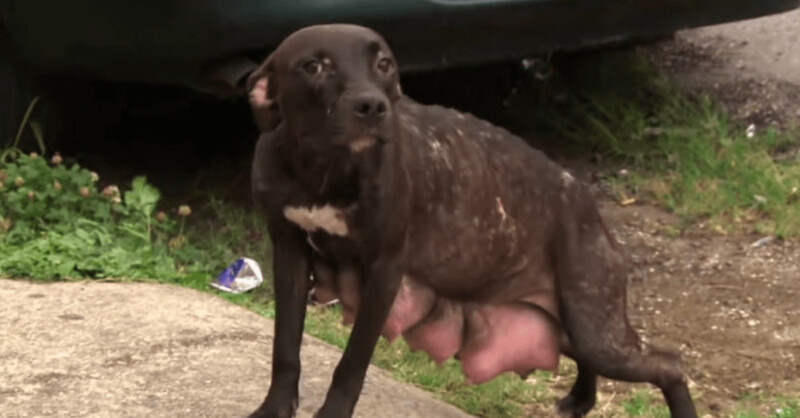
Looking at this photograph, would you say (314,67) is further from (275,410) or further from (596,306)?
(596,306)

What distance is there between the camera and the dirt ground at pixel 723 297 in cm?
417

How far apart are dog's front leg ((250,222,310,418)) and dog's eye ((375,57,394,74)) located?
0.42 m

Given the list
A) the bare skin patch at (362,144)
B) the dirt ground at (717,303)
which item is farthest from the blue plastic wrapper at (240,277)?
the bare skin patch at (362,144)

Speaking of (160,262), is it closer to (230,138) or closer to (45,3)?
(45,3)

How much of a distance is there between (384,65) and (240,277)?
1.89m

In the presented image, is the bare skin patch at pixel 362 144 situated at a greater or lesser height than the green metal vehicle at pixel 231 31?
greater

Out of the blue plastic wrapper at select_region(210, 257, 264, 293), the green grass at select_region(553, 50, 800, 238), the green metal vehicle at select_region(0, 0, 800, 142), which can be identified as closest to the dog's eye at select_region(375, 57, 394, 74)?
the green metal vehicle at select_region(0, 0, 800, 142)

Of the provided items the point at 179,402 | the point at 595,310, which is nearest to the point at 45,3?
the point at 179,402

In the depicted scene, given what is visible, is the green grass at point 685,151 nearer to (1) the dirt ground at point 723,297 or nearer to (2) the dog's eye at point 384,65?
(1) the dirt ground at point 723,297

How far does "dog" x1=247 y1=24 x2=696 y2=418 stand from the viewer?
282cm

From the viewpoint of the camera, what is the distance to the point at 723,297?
4.73 meters

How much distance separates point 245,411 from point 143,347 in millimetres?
477

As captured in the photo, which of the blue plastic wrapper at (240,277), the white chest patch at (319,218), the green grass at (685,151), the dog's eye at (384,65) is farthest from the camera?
the green grass at (685,151)

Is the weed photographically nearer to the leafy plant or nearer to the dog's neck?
the leafy plant
